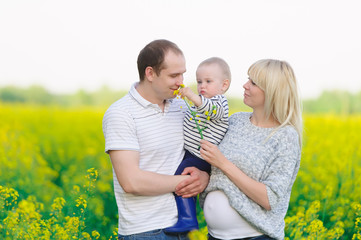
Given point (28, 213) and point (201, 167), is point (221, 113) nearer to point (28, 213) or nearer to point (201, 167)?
point (201, 167)

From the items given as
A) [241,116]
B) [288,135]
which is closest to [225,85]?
[241,116]

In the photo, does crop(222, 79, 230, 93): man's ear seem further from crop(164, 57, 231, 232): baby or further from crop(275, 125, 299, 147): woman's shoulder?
crop(275, 125, 299, 147): woman's shoulder

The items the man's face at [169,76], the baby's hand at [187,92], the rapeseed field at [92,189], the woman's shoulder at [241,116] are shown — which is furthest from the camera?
the rapeseed field at [92,189]

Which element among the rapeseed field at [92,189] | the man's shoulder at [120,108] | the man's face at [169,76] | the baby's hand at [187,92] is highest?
the man's face at [169,76]

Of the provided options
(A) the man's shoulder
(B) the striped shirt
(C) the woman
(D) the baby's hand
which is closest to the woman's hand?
(C) the woman

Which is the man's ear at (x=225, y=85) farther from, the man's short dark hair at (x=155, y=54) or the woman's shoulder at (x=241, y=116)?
the man's short dark hair at (x=155, y=54)

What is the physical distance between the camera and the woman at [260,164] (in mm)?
3078

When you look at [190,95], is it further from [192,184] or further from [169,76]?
[192,184]

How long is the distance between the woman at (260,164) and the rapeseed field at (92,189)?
0.46 m

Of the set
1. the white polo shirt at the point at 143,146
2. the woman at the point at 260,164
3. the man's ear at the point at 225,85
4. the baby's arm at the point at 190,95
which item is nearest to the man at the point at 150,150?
the white polo shirt at the point at 143,146

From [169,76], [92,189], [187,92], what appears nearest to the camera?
[187,92]

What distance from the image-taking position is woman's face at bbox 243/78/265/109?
10.5 ft

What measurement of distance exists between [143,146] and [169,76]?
0.52m

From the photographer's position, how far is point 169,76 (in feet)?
10.9
